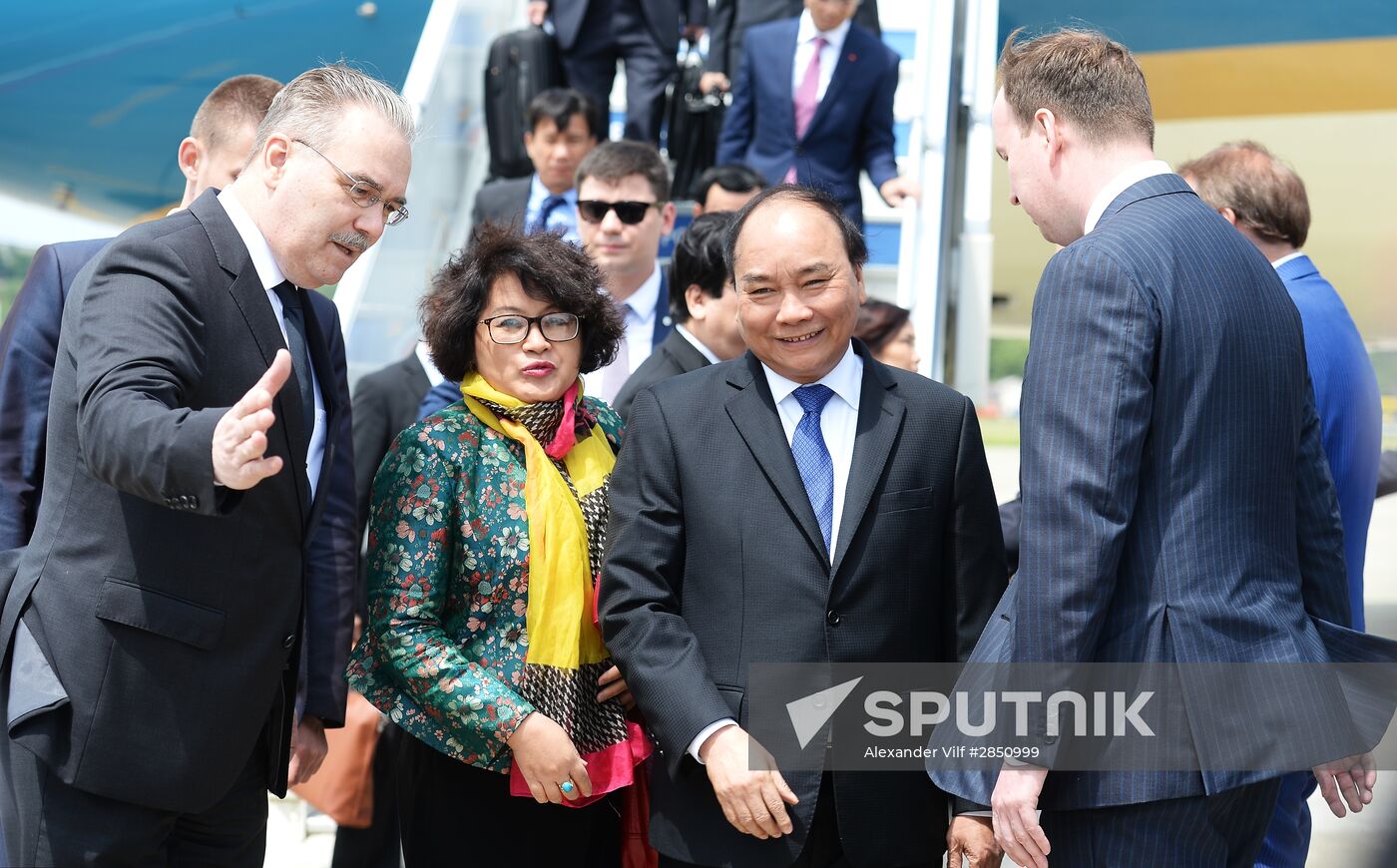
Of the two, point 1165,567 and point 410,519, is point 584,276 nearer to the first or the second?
point 410,519

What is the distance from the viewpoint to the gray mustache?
2447 mm

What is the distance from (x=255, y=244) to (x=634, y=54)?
5.06 m

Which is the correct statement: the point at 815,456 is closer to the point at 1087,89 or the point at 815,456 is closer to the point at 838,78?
the point at 1087,89

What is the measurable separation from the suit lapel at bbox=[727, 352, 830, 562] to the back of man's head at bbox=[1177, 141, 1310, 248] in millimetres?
1590

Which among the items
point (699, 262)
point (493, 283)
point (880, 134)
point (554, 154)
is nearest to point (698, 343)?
point (699, 262)

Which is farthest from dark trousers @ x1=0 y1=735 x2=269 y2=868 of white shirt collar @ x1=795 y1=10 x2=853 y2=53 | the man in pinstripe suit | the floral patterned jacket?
white shirt collar @ x1=795 y1=10 x2=853 y2=53

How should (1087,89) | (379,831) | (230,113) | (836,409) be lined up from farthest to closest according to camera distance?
(379,831)
(230,113)
(836,409)
(1087,89)

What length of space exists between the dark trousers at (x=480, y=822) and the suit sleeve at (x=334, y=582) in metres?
0.26

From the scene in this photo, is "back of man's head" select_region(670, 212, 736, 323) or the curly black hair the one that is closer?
the curly black hair

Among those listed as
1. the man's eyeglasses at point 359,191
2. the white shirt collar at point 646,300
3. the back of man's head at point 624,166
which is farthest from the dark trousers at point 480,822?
the back of man's head at point 624,166

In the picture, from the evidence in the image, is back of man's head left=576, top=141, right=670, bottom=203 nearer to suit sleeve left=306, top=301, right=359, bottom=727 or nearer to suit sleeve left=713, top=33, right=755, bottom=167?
suit sleeve left=713, top=33, right=755, bottom=167

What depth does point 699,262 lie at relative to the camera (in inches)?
152

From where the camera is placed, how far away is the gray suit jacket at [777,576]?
2.52 metres

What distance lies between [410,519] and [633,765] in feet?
2.27
